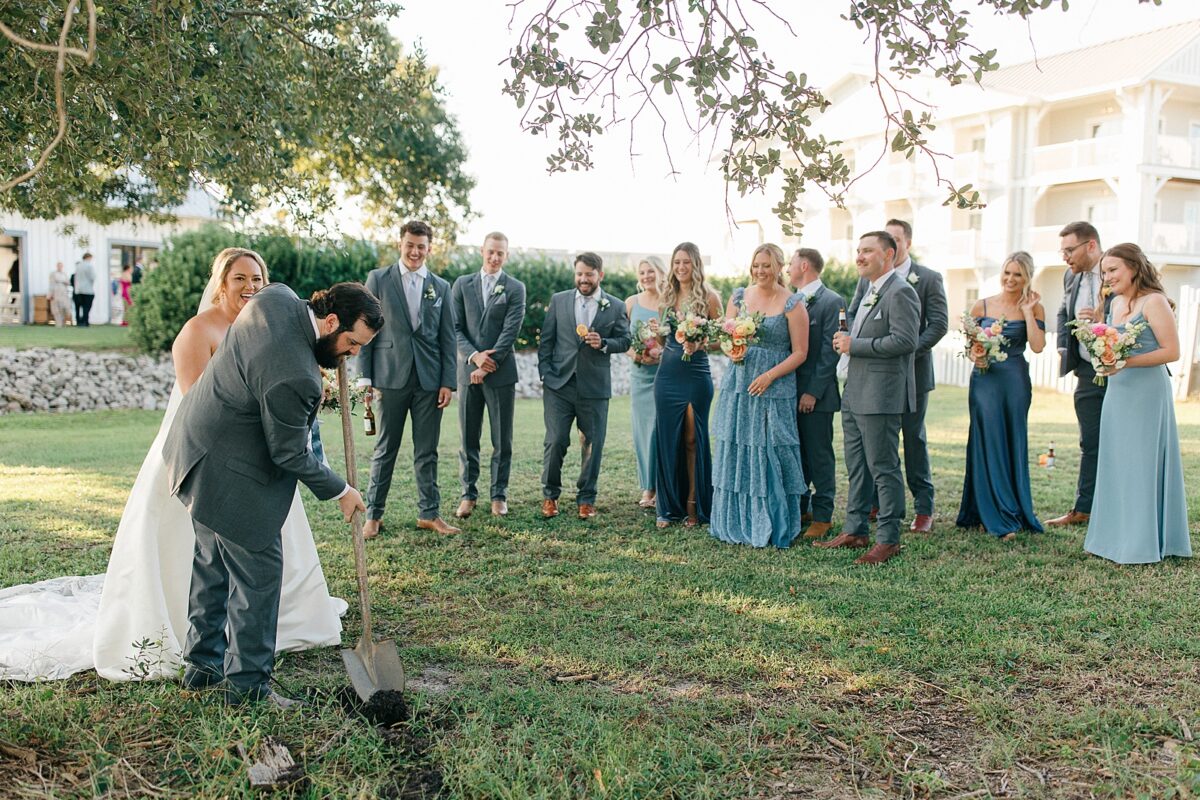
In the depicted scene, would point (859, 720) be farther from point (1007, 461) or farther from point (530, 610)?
point (1007, 461)

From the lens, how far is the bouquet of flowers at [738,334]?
7.79 meters

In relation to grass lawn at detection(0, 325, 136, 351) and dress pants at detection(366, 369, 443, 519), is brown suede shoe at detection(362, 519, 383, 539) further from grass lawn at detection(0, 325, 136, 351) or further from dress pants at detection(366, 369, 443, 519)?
grass lawn at detection(0, 325, 136, 351)

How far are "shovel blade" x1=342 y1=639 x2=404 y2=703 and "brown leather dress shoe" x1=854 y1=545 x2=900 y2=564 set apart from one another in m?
3.68

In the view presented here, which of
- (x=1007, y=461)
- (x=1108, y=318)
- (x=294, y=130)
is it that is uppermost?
(x=294, y=130)

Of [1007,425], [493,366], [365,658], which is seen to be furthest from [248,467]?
[1007,425]

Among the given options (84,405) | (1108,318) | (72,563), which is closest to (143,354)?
(84,405)

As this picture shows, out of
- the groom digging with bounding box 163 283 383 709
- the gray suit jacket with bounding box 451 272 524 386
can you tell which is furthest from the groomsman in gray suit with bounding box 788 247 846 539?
the groom digging with bounding box 163 283 383 709

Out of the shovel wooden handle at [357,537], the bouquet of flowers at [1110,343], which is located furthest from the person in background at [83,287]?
the bouquet of flowers at [1110,343]

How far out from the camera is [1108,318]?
301 inches

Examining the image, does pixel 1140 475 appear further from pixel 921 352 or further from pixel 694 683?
pixel 694 683

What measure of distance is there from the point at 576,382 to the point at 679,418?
95 centimetres

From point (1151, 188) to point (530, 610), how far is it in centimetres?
2944

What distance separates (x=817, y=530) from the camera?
26.3 ft

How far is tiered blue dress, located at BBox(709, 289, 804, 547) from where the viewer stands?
7.84m
